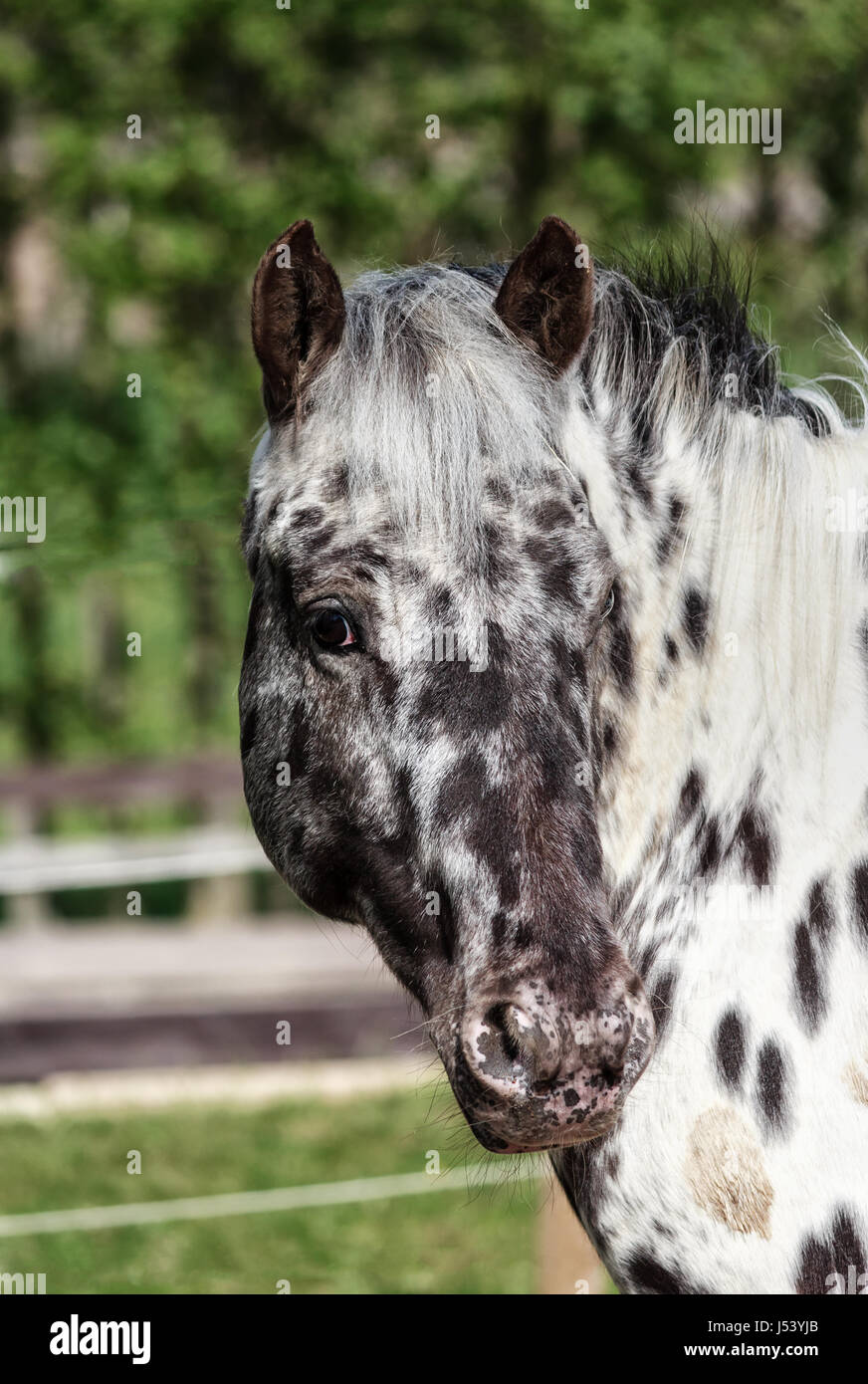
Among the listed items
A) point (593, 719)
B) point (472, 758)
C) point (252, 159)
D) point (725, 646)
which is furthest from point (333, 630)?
point (252, 159)

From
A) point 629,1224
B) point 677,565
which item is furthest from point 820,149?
point 629,1224

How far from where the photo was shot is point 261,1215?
5785 mm

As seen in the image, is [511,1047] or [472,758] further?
Result: [472,758]

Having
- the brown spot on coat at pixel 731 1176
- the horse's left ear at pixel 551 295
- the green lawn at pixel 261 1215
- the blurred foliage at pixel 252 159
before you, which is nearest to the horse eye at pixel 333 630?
the horse's left ear at pixel 551 295

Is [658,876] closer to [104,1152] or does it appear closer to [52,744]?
[104,1152]

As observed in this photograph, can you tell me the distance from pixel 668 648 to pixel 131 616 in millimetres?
6755

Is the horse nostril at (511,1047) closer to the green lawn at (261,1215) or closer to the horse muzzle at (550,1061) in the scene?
the horse muzzle at (550,1061)

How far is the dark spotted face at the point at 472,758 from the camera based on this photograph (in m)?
1.96

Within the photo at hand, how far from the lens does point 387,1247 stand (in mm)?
5508

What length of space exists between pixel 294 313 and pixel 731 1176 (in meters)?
1.52

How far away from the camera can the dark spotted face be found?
6.41ft

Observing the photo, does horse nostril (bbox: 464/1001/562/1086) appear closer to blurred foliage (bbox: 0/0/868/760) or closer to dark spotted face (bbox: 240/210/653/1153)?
dark spotted face (bbox: 240/210/653/1153)

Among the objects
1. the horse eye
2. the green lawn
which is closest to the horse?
the horse eye

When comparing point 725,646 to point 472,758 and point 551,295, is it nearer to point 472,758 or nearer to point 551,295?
point 472,758
